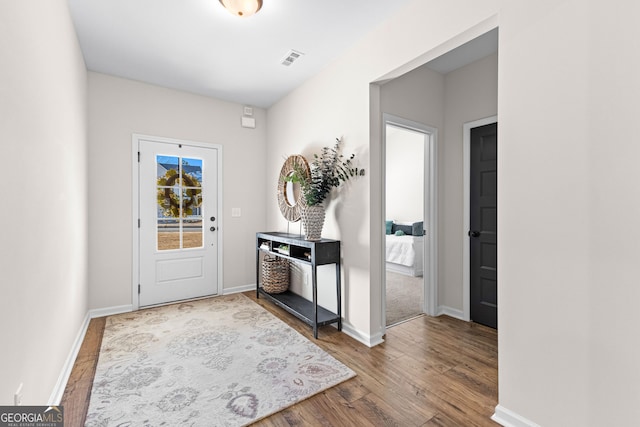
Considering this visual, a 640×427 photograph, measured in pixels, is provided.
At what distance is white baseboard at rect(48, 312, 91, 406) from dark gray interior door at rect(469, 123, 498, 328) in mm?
3494

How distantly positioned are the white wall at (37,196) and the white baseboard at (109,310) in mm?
902

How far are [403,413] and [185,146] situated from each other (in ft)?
12.1

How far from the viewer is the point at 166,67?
317 cm

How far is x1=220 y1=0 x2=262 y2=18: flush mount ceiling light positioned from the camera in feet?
6.86

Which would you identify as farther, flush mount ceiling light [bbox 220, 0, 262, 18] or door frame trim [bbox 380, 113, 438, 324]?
door frame trim [bbox 380, 113, 438, 324]

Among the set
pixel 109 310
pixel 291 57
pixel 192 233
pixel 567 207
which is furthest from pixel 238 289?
pixel 567 207

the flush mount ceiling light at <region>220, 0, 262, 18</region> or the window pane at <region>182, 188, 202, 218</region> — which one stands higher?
the flush mount ceiling light at <region>220, 0, 262, 18</region>

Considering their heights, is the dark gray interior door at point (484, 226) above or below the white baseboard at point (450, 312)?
above

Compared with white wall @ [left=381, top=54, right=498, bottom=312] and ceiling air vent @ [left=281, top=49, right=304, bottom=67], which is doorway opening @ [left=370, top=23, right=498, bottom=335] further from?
ceiling air vent @ [left=281, top=49, right=304, bottom=67]

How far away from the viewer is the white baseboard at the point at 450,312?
3196 millimetres

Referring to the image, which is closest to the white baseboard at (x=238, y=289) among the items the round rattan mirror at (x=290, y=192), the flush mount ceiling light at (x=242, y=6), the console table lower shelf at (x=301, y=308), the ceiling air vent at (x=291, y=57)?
the console table lower shelf at (x=301, y=308)

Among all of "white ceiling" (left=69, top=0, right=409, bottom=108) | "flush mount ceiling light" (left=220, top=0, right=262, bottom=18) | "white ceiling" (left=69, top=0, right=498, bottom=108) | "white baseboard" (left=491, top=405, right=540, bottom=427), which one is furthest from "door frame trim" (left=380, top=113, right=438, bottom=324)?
"flush mount ceiling light" (left=220, top=0, right=262, bottom=18)

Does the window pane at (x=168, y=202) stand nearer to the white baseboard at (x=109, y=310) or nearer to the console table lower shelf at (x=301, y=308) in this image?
the white baseboard at (x=109, y=310)

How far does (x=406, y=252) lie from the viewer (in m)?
5.25
